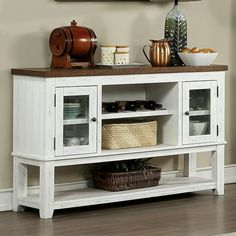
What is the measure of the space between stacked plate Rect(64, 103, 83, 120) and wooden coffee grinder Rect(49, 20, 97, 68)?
27 centimetres

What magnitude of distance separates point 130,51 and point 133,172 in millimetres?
884

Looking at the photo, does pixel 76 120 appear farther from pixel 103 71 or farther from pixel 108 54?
pixel 108 54

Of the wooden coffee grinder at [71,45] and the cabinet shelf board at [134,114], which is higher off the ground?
the wooden coffee grinder at [71,45]


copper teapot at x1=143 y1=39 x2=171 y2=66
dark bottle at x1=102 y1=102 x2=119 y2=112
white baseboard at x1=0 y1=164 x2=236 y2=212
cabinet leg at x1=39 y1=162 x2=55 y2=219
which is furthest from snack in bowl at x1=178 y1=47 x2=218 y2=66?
cabinet leg at x1=39 y1=162 x2=55 y2=219

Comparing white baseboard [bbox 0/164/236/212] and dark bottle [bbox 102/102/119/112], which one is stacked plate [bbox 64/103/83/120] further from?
white baseboard [bbox 0/164/236/212]

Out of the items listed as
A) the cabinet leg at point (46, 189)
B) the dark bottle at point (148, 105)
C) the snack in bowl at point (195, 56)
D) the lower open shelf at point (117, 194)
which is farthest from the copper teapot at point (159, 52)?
the cabinet leg at point (46, 189)

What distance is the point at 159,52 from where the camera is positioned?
5645 millimetres

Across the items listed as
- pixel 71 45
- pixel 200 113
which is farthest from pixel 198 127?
pixel 71 45

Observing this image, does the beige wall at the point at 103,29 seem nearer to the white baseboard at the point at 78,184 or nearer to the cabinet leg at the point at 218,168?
the white baseboard at the point at 78,184

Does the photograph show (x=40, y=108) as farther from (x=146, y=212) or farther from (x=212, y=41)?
(x=212, y=41)

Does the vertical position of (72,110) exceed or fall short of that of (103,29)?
it falls short

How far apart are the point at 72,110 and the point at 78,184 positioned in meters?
0.71

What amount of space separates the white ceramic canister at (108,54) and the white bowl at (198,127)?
0.70 meters

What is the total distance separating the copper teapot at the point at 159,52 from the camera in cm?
564
